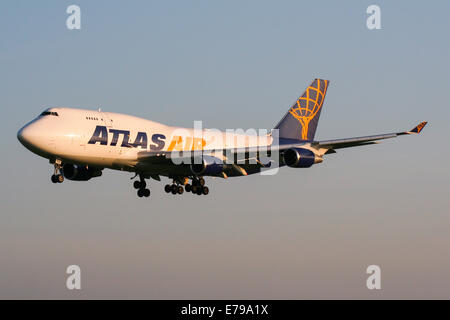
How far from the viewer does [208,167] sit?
56656 millimetres

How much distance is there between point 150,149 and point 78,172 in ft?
25.0

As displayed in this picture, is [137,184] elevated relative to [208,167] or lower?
lower

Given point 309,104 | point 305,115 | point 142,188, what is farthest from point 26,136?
point 309,104

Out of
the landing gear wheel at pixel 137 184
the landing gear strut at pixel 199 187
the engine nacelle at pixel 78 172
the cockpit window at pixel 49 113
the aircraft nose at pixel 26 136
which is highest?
the cockpit window at pixel 49 113

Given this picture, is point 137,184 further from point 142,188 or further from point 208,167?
point 208,167

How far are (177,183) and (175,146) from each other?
4.36m

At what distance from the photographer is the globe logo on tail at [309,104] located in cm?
7169

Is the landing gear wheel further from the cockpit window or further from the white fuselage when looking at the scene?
the cockpit window

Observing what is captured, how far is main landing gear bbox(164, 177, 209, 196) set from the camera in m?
61.2

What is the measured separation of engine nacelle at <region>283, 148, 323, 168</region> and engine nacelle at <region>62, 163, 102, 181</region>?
16264 mm

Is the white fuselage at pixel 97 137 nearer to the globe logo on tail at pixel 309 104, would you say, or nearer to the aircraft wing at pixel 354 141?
the aircraft wing at pixel 354 141

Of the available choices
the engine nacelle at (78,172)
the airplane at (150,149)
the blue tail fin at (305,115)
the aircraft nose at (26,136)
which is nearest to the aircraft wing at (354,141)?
the airplane at (150,149)
